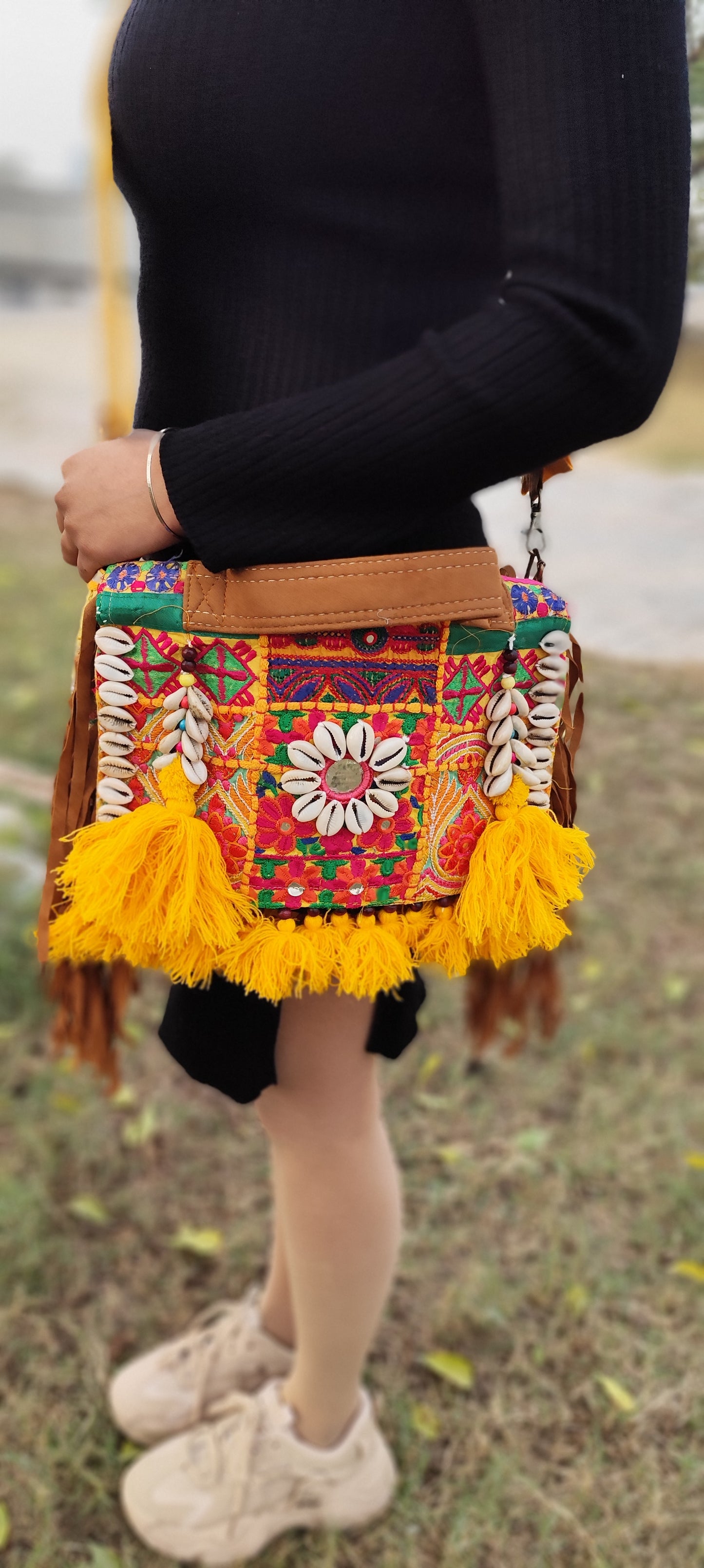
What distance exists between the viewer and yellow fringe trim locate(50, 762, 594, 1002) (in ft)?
2.56

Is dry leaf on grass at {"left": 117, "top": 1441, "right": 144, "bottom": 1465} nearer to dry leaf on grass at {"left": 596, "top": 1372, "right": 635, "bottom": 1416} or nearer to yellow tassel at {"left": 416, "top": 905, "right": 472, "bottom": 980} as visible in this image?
dry leaf on grass at {"left": 596, "top": 1372, "right": 635, "bottom": 1416}

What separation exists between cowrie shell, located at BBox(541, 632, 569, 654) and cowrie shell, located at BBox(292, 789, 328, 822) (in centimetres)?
21

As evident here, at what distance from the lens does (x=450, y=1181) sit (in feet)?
5.62

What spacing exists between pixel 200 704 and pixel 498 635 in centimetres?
23

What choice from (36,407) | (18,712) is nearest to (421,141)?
(18,712)

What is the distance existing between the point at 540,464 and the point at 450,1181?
4.34ft

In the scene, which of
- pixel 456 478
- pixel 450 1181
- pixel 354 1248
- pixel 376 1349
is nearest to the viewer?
pixel 456 478

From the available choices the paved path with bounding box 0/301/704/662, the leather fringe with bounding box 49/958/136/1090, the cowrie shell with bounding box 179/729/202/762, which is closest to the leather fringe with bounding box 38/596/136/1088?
the leather fringe with bounding box 49/958/136/1090

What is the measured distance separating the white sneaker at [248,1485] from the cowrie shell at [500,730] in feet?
2.74

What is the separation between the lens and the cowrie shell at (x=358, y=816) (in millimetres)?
788

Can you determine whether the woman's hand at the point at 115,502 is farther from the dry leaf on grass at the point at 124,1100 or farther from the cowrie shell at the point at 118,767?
the dry leaf on grass at the point at 124,1100

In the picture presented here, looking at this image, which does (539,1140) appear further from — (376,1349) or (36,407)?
(36,407)

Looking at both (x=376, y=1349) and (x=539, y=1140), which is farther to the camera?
(x=539, y=1140)

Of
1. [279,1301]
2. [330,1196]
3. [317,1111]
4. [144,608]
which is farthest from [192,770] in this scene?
[279,1301]
